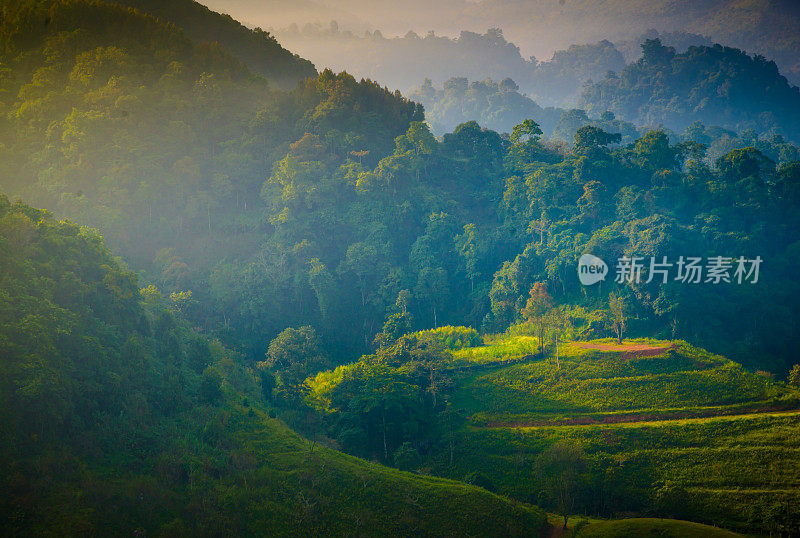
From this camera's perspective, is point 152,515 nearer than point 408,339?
Yes

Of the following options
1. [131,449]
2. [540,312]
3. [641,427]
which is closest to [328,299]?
[540,312]

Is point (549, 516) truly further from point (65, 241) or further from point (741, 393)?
point (65, 241)

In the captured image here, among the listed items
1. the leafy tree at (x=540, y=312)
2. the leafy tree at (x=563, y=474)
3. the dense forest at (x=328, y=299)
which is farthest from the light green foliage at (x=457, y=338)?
the leafy tree at (x=563, y=474)

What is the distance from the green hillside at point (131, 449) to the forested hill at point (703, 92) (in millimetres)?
89189

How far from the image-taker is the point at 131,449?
16.4m

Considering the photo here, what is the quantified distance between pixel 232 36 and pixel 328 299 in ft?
112

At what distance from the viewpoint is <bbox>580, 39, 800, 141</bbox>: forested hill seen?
81500 millimetres

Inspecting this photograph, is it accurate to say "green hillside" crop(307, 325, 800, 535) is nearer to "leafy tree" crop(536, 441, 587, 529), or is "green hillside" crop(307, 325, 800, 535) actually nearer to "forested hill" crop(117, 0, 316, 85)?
"leafy tree" crop(536, 441, 587, 529)

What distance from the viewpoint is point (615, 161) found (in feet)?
140

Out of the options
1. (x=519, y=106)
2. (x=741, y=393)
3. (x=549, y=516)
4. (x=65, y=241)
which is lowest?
(x=549, y=516)

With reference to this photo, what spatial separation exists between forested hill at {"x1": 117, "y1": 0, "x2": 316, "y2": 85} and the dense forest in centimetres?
26

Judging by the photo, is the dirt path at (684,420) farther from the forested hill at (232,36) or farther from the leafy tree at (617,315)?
the forested hill at (232,36)

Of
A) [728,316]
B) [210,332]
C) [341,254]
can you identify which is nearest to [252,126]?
[341,254]

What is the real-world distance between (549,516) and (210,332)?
22.3m
